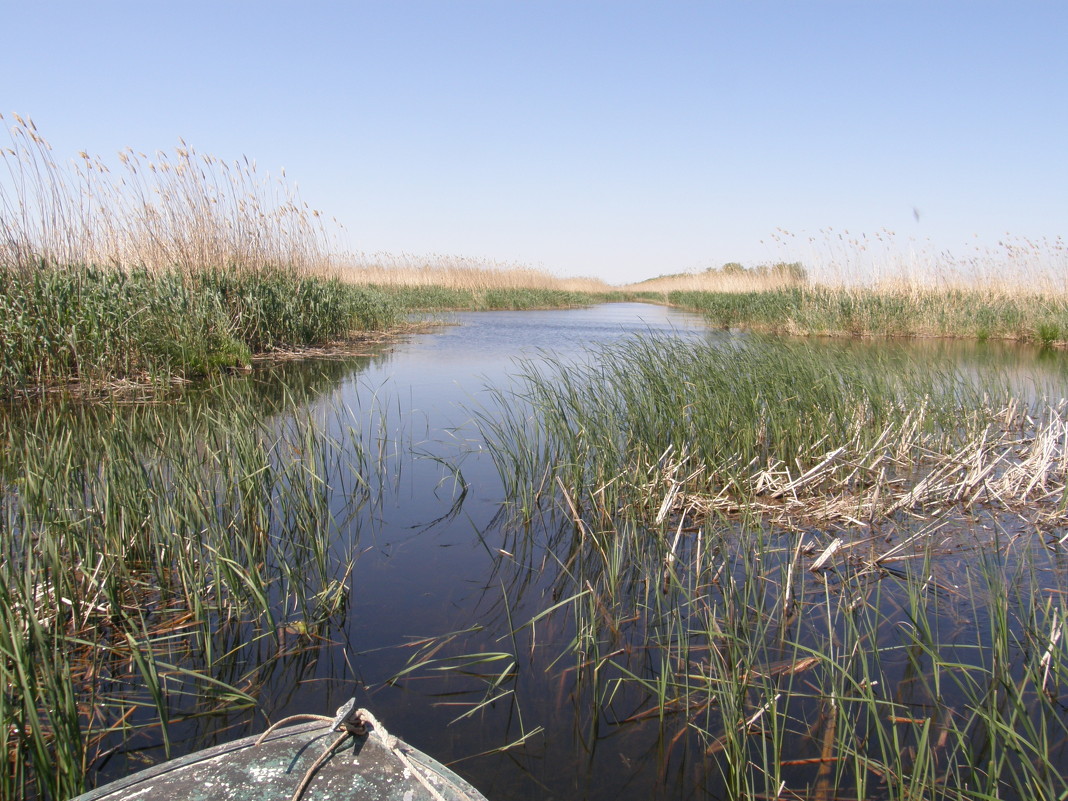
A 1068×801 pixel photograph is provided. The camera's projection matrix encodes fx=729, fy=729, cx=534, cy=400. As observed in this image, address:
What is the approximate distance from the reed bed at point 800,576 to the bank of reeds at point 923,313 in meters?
9.61

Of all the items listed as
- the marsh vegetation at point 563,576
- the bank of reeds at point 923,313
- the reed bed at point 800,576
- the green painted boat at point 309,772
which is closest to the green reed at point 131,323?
the marsh vegetation at point 563,576

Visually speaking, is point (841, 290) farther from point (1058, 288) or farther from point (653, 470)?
point (653, 470)

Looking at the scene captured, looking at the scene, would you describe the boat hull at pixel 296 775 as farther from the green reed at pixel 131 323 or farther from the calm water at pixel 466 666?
the green reed at pixel 131 323

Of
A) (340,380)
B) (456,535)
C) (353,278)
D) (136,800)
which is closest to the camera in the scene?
(136,800)

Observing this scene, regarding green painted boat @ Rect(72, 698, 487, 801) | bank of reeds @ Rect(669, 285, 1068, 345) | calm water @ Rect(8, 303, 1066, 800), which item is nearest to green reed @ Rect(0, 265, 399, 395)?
calm water @ Rect(8, 303, 1066, 800)

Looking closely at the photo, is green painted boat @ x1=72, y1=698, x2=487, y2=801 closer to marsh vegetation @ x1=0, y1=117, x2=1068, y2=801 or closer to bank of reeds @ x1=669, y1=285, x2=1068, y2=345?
marsh vegetation @ x1=0, y1=117, x2=1068, y2=801

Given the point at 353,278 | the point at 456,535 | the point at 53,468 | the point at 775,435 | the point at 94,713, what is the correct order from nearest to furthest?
1. the point at 94,713
2. the point at 53,468
3. the point at 456,535
4. the point at 775,435
5. the point at 353,278

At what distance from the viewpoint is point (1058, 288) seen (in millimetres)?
15766

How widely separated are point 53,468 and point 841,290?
16504 mm

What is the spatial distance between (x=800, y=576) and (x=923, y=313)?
14.3 meters

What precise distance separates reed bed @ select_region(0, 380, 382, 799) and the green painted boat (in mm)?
261

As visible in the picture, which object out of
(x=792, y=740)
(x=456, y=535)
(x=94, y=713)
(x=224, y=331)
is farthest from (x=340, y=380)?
(x=792, y=740)

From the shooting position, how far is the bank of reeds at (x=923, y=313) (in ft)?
46.6

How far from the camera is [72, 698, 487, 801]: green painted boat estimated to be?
5.02ft
